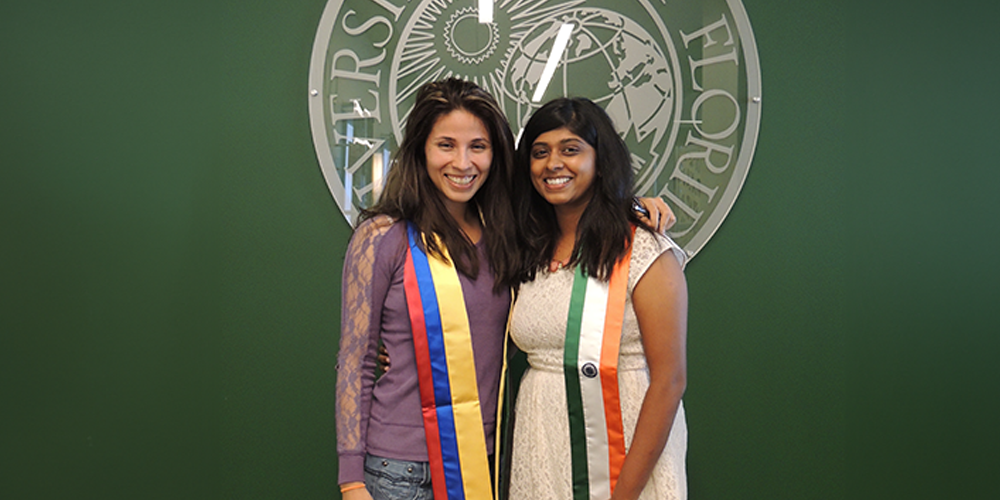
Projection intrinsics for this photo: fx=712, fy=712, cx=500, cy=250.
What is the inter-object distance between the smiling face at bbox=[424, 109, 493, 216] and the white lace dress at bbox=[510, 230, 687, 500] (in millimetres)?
236

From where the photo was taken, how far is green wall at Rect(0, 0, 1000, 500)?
1793mm

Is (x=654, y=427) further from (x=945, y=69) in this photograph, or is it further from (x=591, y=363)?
(x=945, y=69)

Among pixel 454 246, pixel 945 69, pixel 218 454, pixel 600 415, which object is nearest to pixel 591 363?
pixel 600 415

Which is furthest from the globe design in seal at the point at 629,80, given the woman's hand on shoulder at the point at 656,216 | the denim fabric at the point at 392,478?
the denim fabric at the point at 392,478

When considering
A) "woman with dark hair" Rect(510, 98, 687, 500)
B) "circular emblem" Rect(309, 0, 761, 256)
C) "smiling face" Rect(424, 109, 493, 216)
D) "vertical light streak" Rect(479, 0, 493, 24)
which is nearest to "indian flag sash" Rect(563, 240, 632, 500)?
"woman with dark hair" Rect(510, 98, 687, 500)

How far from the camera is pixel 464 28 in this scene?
5.81 feet

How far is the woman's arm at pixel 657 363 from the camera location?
124 centimetres

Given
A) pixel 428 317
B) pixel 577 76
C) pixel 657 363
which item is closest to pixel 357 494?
pixel 428 317

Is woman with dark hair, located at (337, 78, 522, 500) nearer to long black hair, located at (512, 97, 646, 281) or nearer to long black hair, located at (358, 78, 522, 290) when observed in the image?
long black hair, located at (358, 78, 522, 290)

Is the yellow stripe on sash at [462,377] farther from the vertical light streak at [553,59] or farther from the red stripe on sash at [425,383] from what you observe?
the vertical light streak at [553,59]

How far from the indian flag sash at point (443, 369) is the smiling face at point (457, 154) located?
12 centimetres

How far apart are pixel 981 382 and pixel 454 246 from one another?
1.47 m

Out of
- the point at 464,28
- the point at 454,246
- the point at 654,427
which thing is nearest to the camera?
the point at 654,427

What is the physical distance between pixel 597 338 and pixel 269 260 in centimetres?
93
